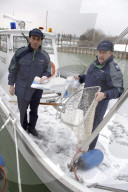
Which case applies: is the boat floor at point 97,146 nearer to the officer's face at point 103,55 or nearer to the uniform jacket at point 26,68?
the uniform jacket at point 26,68

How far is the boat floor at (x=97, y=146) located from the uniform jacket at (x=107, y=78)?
825 millimetres

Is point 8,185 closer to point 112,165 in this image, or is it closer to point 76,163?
point 76,163

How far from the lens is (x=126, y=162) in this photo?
220 cm

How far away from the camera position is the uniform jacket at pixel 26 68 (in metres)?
2.00

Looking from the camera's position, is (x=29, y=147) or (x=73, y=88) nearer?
(x=29, y=147)

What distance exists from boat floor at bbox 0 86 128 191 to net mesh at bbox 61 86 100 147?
402 mm

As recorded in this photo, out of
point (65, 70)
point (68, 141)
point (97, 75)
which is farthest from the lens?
point (65, 70)

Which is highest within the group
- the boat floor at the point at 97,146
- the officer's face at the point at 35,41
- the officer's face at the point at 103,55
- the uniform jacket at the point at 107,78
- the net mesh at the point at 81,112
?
the officer's face at the point at 35,41

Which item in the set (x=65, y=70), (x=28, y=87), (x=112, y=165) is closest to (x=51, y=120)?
(x=28, y=87)

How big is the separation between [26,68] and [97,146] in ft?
5.21

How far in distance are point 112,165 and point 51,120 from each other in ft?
4.74

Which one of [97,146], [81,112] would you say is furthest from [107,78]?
[97,146]

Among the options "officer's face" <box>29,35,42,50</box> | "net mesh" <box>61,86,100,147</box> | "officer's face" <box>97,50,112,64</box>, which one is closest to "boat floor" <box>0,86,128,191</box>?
"net mesh" <box>61,86,100,147</box>

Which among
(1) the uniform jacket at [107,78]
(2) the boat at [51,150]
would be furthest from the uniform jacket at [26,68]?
(1) the uniform jacket at [107,78]
